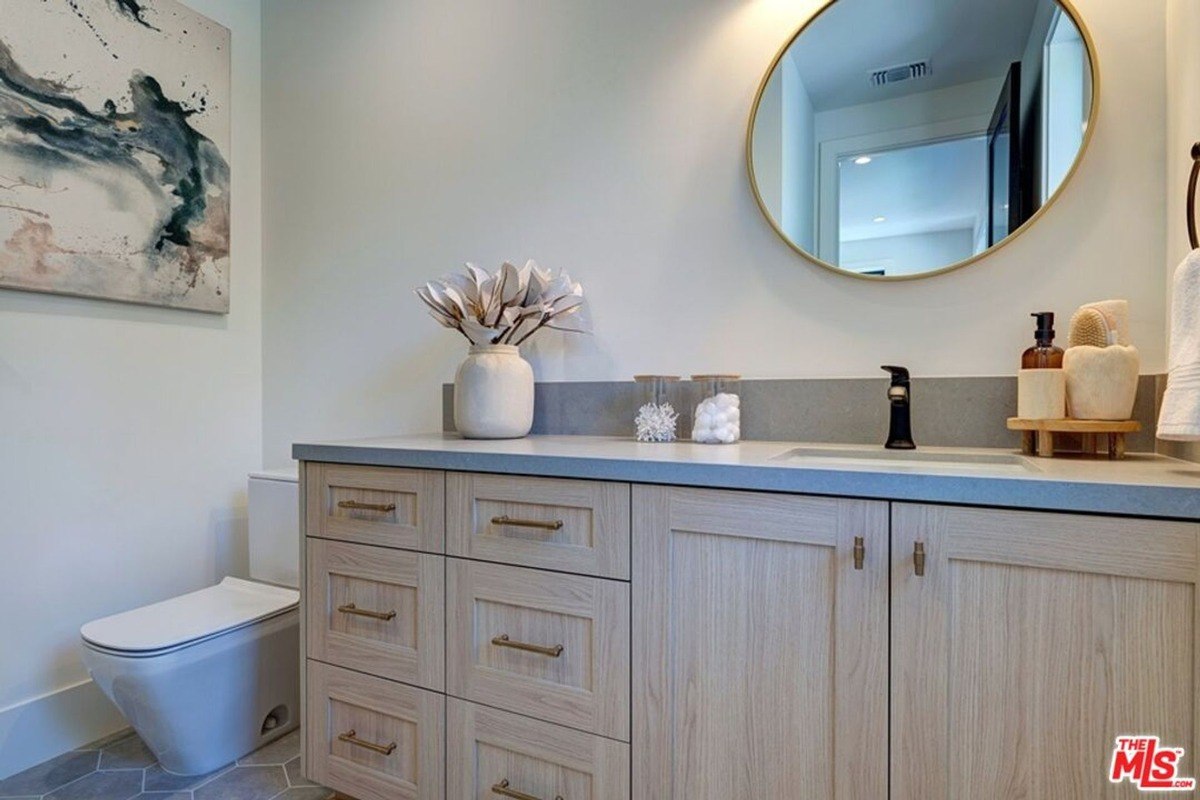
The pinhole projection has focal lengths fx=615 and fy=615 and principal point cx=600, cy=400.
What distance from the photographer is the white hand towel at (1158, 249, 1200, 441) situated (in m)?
0.89

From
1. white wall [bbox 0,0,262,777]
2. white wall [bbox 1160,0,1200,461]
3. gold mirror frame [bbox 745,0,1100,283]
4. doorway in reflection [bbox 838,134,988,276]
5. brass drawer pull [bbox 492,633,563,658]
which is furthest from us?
white wall [bbox 0,0,262,777]

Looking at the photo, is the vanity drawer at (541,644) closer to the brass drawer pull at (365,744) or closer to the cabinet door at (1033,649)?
the brass drawer pull at (365,744)

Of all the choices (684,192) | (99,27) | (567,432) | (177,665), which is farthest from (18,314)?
(684,192)

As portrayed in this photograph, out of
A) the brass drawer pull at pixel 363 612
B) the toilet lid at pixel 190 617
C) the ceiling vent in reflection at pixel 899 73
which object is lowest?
the toilet lid at pixel 190 617

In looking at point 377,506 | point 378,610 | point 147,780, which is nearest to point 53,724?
point 147,780

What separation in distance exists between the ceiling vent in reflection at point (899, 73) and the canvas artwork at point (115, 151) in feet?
7.11

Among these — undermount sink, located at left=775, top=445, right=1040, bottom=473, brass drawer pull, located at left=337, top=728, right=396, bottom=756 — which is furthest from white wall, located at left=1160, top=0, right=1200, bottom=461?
brass drawer pull, located at left=337, top=728, right=396, bottom=756

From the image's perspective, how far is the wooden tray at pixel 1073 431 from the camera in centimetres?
111

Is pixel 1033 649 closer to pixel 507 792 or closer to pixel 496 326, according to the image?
pixel 507 792

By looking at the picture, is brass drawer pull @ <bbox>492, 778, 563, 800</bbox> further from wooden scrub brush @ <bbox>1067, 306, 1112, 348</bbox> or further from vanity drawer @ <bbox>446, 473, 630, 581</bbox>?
wooden scrub brush @ <bbox>1067, 306, 1112, 348</bbox>

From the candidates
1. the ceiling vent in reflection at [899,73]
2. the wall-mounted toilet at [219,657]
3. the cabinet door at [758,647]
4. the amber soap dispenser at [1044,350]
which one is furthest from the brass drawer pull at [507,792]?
the ceiling vent in reflection at [899,73]

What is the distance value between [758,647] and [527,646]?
0.44 metres

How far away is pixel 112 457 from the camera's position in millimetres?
1943

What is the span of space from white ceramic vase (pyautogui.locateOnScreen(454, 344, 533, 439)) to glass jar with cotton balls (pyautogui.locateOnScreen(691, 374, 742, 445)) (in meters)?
0.47
